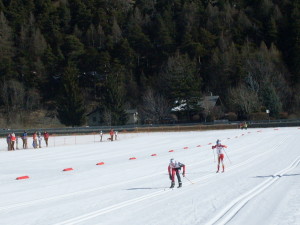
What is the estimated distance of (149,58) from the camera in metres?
118

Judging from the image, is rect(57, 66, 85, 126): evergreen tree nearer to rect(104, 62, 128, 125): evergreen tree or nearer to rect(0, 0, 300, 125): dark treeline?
rect(0, 0, 300, 125): dark treeline

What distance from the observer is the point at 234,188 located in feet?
51.0

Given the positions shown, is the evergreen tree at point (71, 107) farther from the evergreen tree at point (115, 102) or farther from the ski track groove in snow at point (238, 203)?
the ski track groove in snow at point (238, 203)

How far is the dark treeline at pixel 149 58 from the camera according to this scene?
3642 inches

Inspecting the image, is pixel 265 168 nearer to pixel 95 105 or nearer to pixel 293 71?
pixel 293 71

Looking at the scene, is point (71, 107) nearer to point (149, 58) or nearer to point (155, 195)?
point (149, 58)

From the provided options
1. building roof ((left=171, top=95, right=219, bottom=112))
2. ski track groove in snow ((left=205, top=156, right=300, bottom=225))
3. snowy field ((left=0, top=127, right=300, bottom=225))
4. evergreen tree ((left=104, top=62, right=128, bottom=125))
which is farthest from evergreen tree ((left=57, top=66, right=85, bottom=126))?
ski track groove in snow ((left=205, top=156, right=300, bottom=225))

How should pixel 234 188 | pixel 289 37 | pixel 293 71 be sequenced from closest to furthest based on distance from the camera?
pixel 234 188 < pixel 293 71 < pixel 289 37

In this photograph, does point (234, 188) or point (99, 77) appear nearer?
point (234, 188)

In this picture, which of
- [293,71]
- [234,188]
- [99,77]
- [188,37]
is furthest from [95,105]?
[234,188]

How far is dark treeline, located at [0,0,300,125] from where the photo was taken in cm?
9250

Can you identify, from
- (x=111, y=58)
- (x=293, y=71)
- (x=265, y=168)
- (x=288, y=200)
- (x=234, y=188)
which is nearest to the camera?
(x=288, y=200)

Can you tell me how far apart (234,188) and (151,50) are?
104m

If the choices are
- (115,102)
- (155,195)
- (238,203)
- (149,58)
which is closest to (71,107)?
(115,102)
